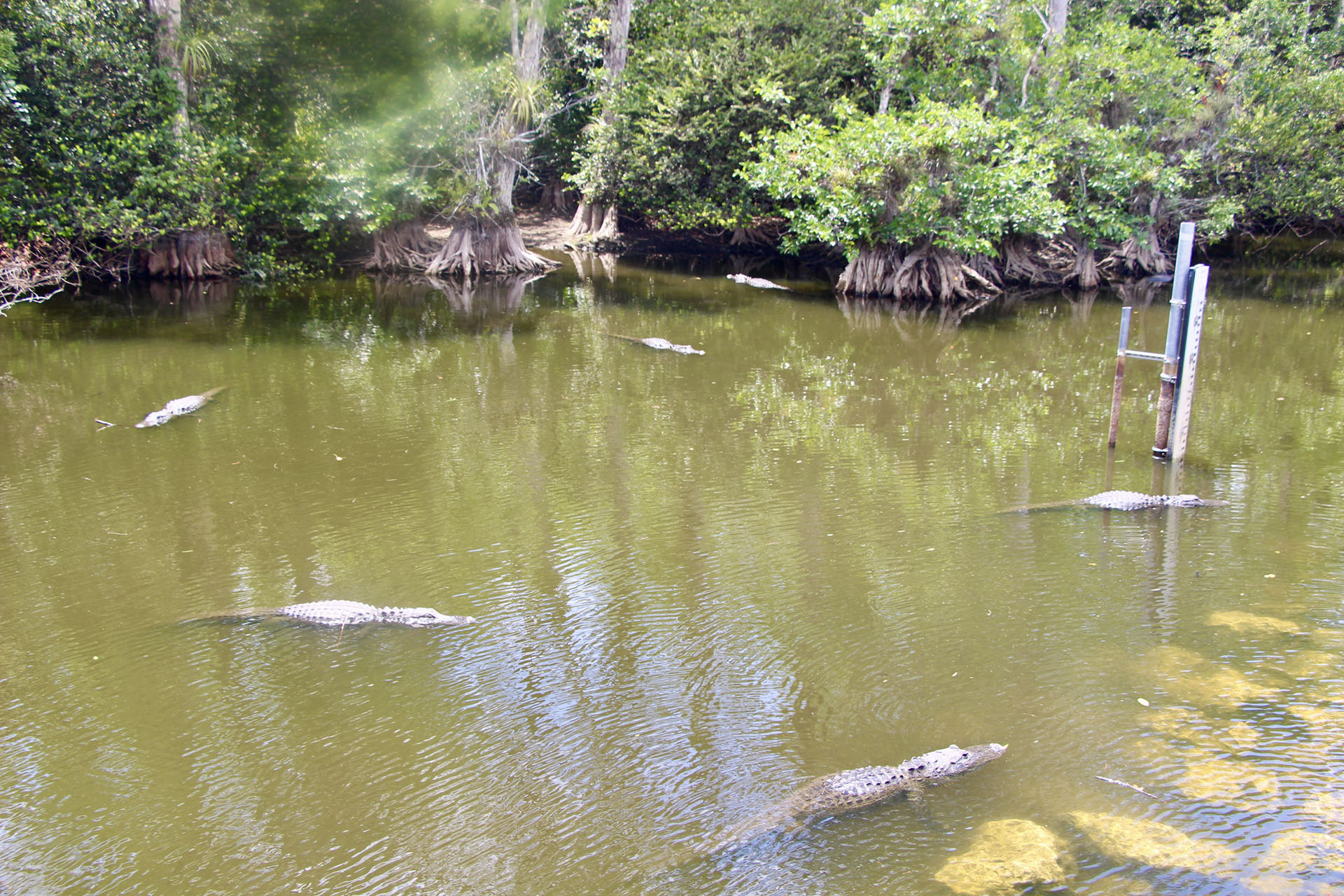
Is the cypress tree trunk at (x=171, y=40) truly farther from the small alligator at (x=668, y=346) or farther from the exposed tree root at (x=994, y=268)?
the exposed tree root at (x=994, y=268)

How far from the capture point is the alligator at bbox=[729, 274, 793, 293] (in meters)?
16.2

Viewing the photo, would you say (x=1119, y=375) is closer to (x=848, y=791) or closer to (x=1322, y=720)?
(x=1322, y=720)

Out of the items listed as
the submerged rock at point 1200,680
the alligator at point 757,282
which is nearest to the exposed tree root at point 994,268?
the alligator at point 757,282

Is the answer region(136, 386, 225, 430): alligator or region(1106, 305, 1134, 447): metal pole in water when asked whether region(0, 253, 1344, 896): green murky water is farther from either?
region(1106, 305, 1134, 447): metal pole in water

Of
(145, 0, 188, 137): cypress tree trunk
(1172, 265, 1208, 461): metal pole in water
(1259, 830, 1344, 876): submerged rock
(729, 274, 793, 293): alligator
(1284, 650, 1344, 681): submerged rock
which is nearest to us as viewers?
(1259, 830, 1344, 876): submerged rock

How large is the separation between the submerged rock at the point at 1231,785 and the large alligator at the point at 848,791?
2.92ft

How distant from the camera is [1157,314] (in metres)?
14.2

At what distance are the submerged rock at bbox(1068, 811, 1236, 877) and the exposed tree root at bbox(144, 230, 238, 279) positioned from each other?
15.2 m

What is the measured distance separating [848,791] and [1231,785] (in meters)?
1.63

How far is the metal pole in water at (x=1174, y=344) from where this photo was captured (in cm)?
693

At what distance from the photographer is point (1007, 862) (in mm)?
3385

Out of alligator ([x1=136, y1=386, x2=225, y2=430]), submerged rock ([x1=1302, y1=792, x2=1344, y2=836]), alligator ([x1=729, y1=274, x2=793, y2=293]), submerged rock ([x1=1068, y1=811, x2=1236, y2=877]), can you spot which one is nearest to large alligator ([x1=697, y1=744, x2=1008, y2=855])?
submerged rock ([x1=1068, y1=811, x2=1236, y2=877])

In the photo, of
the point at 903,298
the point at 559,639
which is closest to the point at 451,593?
the point at 559,639

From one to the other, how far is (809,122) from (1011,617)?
11141 mm
